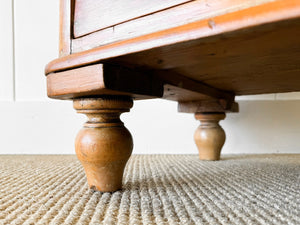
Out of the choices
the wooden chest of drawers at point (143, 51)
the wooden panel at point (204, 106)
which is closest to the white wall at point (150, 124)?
the wooden panel at point (204, 106)

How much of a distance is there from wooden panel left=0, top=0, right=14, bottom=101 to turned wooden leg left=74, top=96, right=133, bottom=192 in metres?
0.80

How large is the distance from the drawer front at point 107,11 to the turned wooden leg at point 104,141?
104 mm

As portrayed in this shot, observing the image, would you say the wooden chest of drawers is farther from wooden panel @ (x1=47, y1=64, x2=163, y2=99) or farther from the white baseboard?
the white baseboard

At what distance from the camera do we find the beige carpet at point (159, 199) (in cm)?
30

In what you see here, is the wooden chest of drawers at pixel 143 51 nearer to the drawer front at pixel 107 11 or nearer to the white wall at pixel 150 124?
the drawer front at pixel 107 11

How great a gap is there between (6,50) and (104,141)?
0.92 metres

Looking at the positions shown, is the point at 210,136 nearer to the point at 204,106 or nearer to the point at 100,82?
the point at 204,106

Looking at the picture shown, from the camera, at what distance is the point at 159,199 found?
1.22 ft

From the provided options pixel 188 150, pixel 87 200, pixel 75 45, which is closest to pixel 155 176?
pixel 87 200

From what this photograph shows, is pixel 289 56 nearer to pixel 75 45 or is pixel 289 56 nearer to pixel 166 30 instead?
pixel 166 30

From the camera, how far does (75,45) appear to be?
377mm

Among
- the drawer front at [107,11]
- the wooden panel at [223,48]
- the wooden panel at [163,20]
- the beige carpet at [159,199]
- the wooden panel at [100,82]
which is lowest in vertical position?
the beige carpet at [159,199]

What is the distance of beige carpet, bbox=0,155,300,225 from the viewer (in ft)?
0.99

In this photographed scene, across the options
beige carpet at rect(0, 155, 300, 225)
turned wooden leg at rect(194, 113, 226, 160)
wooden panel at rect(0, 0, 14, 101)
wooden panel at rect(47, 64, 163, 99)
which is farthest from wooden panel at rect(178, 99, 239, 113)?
wooden panel at rect(0, 0, 14, 101)
